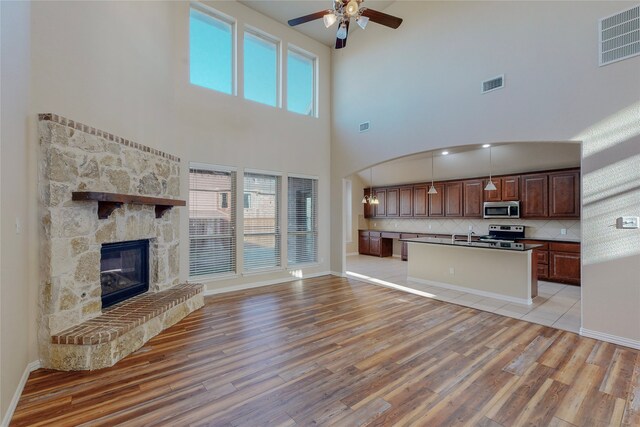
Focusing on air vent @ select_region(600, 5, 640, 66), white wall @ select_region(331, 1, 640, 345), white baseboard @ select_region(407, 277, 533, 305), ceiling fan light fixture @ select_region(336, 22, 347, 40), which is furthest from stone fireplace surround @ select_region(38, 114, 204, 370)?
air vent @ select_region(600, 5, 640, 66)

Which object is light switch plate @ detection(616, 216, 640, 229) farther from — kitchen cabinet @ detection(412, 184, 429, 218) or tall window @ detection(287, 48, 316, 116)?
tall window @ detection(287, 48, 316, 116)

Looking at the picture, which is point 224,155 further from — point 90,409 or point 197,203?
point 90,409

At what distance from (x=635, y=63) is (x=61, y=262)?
640 centimetres

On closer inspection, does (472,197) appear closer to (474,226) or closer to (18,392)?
(474,226)

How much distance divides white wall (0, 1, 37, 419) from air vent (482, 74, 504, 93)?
5402mm

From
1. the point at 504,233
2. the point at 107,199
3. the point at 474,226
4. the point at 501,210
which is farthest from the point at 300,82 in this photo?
the point at 504,233

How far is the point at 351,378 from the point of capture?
8.35 ft

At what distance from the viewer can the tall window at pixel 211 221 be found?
510 cm

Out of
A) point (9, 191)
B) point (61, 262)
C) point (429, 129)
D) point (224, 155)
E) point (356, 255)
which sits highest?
point (429, 129)

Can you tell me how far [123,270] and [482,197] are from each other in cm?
779

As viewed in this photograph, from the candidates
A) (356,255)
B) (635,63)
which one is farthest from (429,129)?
(356,255)

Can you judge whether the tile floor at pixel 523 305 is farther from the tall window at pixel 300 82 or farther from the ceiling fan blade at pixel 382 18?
the ceiling fan blade at pixel 382 18

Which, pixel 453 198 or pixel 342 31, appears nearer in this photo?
pixel 342 31

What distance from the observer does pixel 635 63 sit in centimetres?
317
